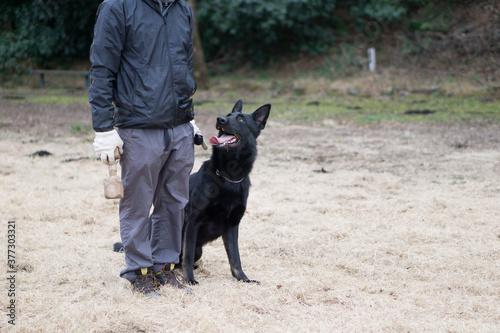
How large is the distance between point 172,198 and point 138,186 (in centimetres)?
30

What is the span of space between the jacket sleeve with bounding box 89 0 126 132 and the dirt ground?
110 cm

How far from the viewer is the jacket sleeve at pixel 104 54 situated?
2.86m

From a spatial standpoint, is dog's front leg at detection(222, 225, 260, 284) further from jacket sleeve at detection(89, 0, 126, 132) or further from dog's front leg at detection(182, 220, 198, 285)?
jacket sleeve at detection(89, 0, 126, 132)

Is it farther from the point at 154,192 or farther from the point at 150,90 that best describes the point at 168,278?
the point at 150,90

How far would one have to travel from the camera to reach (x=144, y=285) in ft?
10.4

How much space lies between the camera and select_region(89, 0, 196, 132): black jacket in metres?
2.87

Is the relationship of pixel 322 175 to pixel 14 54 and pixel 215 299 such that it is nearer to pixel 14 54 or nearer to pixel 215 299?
pixel 215 299

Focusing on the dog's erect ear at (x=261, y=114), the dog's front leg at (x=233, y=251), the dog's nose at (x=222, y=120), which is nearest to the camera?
the dog's nose at (x=222, y=120)

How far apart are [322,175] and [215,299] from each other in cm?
408

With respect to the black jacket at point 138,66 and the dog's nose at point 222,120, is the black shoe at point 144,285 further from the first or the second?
the dog's nose at point 222,120

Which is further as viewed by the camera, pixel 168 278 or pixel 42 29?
pixel 42 29

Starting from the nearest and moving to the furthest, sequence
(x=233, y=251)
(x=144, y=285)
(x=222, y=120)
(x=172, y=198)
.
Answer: (x=144, y=285)
(x=172, y=198)
(x=222, y=120)
(x=233, y=251)

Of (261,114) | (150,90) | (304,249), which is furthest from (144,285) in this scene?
(304,249)

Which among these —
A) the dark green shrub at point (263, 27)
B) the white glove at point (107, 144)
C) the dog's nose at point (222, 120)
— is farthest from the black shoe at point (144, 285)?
the dark green shrub at point (263, 27)
